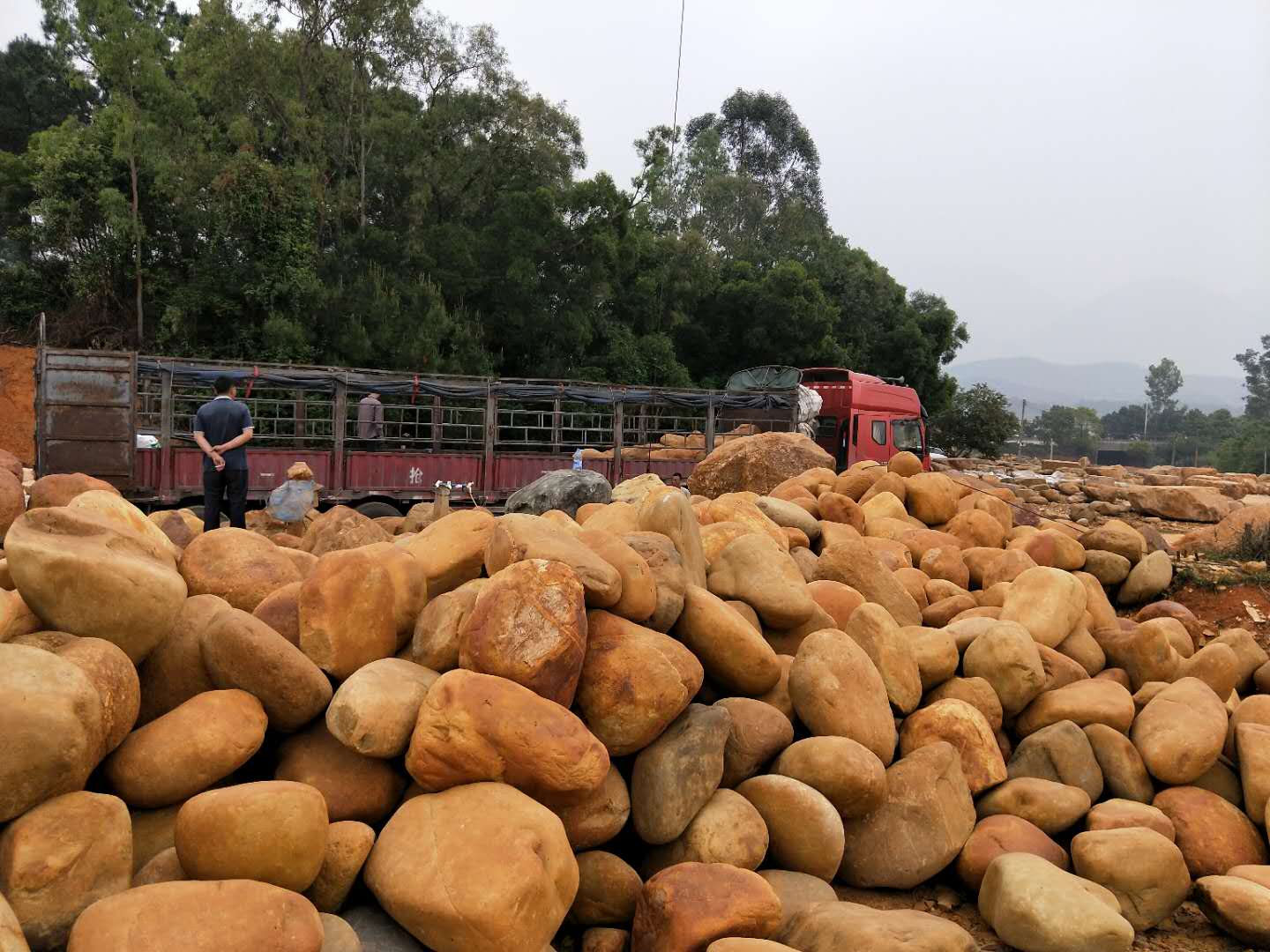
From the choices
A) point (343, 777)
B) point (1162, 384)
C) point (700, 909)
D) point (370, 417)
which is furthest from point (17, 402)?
point (1162, 384)

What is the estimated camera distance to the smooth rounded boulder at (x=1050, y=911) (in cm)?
333

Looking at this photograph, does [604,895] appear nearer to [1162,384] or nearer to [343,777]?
[343,777]

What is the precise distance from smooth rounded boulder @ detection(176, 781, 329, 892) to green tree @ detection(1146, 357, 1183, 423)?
100 metres

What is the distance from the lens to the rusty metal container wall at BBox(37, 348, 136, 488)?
1075 centimetres

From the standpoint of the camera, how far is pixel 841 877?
12.6 feet

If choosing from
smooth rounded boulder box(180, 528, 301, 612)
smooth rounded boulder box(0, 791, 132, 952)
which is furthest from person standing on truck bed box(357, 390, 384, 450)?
smooth rounded boulder box(0, 791, 132, 952)

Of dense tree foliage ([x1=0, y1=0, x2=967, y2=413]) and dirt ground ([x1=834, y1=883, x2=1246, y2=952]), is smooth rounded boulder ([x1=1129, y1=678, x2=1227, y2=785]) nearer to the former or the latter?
dirt ground ([x1=834, y1=883, x2=1246, y2=952])

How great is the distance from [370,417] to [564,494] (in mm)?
5840

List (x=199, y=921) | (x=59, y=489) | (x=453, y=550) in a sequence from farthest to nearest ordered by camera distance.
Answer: (x=59, y=489) < (x=453, y=550) < (x=199, y=921)

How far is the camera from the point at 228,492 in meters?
8.09

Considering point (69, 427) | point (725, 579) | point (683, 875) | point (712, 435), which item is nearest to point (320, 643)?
point (683, 875)

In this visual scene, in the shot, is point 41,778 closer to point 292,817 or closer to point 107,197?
point 292,817

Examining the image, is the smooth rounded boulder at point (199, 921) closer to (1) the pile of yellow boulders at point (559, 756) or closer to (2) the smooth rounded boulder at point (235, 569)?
(1) the pile of yellow boulders at point (559, 756)

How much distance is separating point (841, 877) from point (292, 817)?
7.03ft
